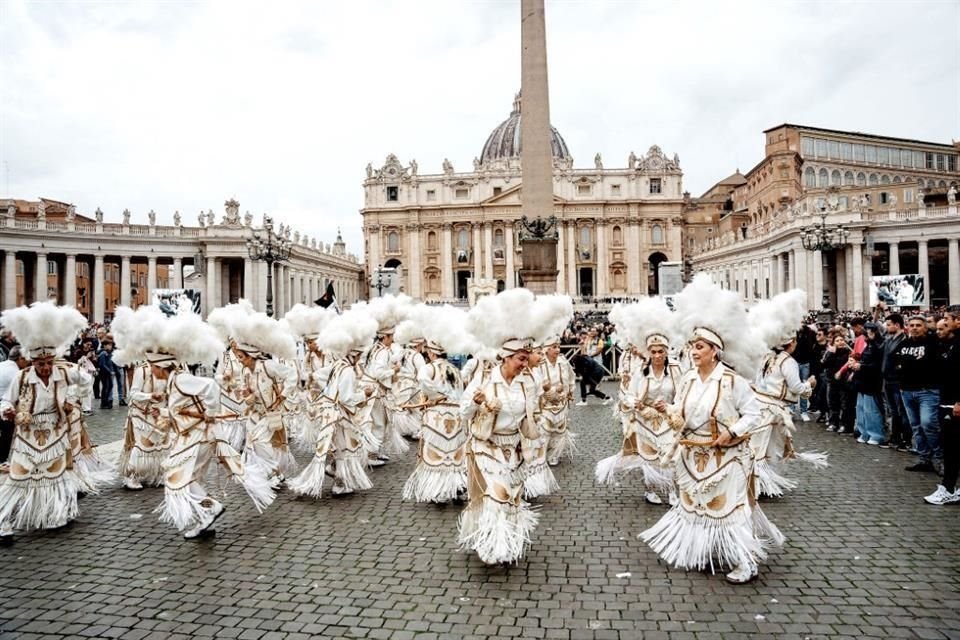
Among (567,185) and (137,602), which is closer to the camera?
(137,602)

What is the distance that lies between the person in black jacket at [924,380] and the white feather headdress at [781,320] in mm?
1800

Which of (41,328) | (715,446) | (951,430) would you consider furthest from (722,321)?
(41,328)

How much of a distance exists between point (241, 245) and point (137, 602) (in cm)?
5025

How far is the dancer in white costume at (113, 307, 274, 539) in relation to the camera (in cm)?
635

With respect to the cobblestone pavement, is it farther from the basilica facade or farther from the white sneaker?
the basilica facade

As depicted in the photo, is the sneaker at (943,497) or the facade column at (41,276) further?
the facade column at (41,276)

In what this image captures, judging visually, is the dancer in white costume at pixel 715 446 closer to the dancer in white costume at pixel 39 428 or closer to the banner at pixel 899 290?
the dancer in white costume at pixel 39 428

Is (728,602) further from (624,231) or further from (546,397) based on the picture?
(624,231)

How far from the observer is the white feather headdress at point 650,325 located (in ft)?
28.7

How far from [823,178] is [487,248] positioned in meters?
34.7

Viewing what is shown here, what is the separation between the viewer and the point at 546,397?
316 inches

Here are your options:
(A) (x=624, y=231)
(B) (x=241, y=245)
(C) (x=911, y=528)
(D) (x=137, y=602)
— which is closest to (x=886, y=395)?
(C) (x=911, y=528)

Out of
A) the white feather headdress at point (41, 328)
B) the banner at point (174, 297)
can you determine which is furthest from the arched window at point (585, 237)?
the white feather headdress at point (41, 328)

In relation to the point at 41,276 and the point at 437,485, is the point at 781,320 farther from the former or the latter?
the point at 41,276
